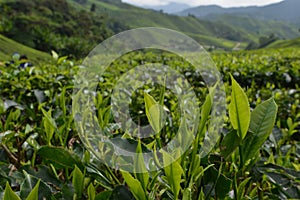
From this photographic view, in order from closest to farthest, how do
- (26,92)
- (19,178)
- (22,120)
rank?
(19,178)
(22,120)
(26,92)

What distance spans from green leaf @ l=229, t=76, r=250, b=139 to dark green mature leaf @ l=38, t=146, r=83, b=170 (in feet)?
0.95

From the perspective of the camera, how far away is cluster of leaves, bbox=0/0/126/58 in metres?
45.9

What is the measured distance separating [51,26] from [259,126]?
5416 cm

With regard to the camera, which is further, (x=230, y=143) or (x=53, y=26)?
(x=53, y=26)

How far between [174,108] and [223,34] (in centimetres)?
11501

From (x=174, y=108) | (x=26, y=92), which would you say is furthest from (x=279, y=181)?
(x=26, y=92)

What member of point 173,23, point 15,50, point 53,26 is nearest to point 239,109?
point 15,50

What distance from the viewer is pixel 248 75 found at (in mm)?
3414

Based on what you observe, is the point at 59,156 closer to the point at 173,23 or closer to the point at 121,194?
the point at 121,194

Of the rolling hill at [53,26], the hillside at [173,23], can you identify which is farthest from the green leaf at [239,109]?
the hillside at [173,23]

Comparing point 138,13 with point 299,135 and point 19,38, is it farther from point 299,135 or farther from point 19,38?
point 299,135

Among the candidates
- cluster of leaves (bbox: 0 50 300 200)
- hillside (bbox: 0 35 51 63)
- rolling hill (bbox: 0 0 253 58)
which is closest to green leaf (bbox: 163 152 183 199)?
cluster of leaves (bbox: 0 50 300 200)

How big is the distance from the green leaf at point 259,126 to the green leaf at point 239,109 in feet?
0.13

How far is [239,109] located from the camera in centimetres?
51
